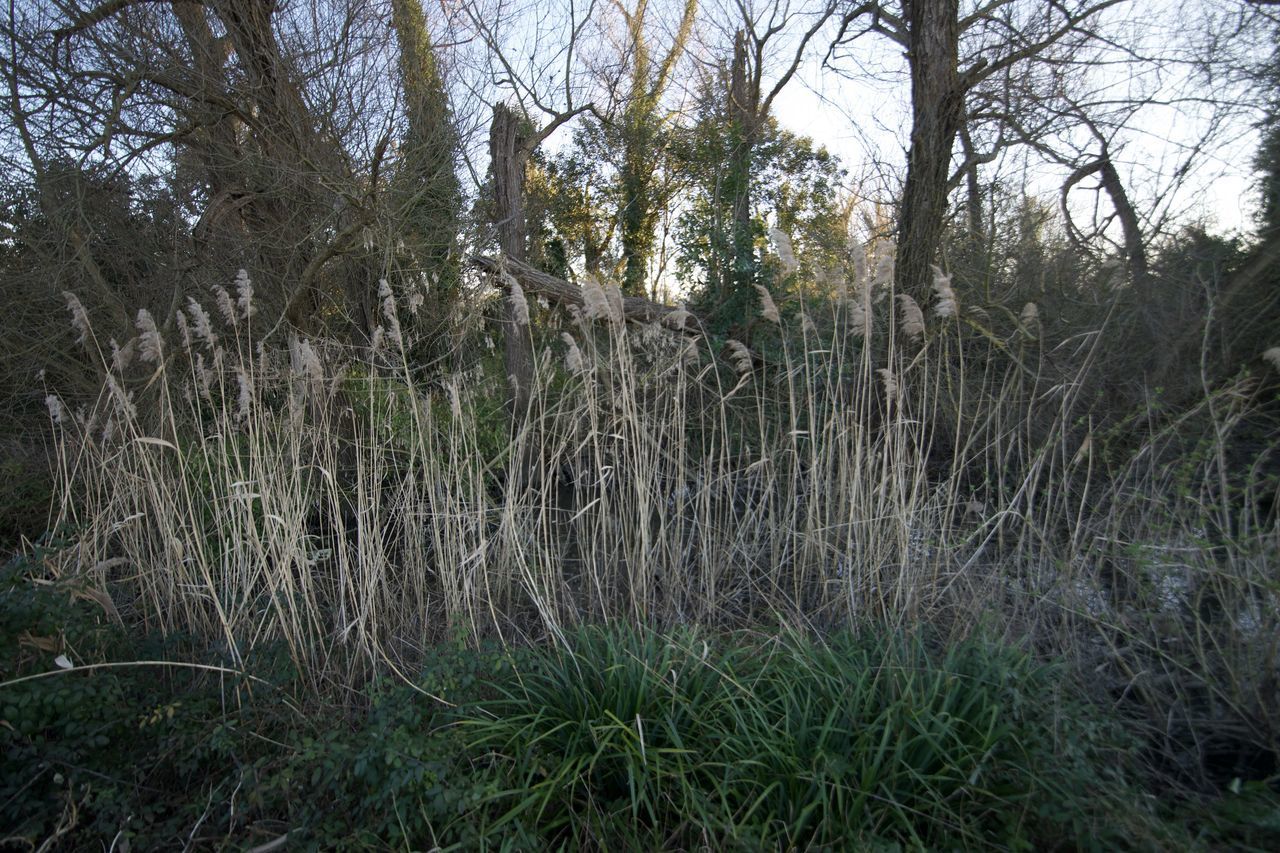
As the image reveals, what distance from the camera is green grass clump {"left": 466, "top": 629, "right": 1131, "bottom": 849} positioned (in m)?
2.36

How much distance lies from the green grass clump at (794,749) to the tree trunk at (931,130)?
12.8ft

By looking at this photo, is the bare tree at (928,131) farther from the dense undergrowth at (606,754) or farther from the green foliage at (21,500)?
the green foliage at (21,500)

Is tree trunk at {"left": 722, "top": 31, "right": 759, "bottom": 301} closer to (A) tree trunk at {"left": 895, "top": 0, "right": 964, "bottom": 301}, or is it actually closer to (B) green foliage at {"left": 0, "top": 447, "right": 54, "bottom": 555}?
(A) tree trunk at {"left": 895, "top": 0, "right": 964, "bottom": 301}

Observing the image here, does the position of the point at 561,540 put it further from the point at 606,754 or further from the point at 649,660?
the point at 606,754

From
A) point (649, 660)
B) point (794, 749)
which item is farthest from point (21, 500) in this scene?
point (794, 749)

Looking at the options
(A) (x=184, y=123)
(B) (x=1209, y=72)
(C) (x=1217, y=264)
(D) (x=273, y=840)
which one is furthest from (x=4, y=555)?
(B) (x=1209, y=72)

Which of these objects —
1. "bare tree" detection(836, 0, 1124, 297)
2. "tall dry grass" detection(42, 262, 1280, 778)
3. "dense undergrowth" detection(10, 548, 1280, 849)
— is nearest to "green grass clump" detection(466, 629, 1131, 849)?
"dense undergrowth" detection(10, 548, 1280, 849)

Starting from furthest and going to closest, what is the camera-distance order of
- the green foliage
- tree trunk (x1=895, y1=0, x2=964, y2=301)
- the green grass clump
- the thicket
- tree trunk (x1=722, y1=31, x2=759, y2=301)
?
tree trunk (x1=722, y1=31, x2=759, y2=301) < tree trunk (x1=895, y1=0, x2=964, y2=301) < the green foliage < the thicket < the green grass clump

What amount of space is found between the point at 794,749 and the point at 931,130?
16.7 feet

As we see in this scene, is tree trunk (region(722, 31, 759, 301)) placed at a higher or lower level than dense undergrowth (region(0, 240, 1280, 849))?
higher

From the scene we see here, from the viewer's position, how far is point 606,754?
2621 millimetres

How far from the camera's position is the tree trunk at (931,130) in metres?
6.07

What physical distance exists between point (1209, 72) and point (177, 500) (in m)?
7.47

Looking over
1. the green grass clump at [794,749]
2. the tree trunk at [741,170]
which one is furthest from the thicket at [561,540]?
the tree trunk at [741,170]
